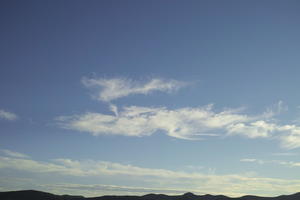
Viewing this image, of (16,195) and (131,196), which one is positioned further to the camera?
(131,196)

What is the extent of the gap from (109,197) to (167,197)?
82.6 feet

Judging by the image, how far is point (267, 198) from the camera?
380 feet

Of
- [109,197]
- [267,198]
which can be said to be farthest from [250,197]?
[109,197]

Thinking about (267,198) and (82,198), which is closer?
(267,198)

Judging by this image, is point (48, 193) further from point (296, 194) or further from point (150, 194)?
point (296, 194)

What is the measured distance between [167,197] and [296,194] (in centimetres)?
5140

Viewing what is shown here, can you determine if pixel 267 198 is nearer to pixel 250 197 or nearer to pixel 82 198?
pixel 250 197

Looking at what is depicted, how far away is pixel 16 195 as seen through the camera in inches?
4619

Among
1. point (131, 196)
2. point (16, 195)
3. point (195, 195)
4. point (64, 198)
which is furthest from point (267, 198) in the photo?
point (16, 195)

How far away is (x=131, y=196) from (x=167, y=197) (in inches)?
633

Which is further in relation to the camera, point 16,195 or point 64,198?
point 64,198

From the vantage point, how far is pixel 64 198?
12638 cm

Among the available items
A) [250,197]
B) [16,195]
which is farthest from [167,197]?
[16,195]

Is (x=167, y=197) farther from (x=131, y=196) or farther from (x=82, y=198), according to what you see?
(x=82, y=198)
